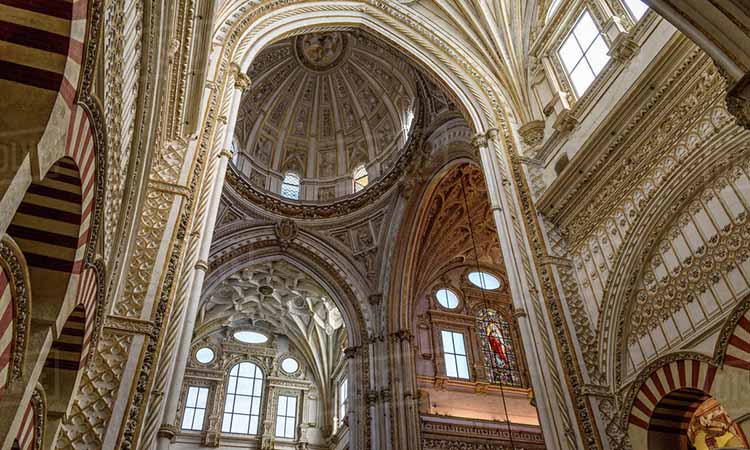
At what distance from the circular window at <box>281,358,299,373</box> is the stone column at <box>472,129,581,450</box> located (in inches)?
601

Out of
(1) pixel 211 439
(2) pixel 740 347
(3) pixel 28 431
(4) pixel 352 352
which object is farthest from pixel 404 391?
(3) pixel 28 431

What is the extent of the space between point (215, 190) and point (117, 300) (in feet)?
7.44

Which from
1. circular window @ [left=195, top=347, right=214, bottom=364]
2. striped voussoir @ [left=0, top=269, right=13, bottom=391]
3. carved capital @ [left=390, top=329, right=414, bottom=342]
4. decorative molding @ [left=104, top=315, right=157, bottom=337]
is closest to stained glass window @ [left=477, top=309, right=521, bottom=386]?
carved capital @ [left=390, top=329, right=414, bottom=342]

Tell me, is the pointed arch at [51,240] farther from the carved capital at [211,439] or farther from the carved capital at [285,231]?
the carved capital at [211,439]

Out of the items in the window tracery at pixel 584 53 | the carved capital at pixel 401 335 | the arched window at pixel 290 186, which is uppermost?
the arched window at pixel 290 186

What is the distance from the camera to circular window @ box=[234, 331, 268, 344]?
2258 centimetres

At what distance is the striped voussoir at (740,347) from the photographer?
5.78m

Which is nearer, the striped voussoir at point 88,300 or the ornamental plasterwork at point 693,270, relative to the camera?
the striped voussoir at point 88,300

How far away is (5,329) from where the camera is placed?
2967 millimetres

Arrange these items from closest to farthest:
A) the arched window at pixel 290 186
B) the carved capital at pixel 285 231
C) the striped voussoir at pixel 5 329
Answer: the striped voussoir at pixel 5 329 → the carved capital at pixel 285 231 → the arched window at pixel 290 186

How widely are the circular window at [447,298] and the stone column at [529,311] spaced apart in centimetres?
898

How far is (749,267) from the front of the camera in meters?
5.94

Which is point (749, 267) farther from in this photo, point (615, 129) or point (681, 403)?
point (615, 129)

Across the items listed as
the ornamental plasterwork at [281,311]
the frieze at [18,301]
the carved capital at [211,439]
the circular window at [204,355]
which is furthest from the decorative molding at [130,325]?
the circular window at [204,355]
